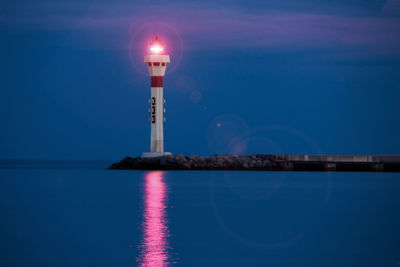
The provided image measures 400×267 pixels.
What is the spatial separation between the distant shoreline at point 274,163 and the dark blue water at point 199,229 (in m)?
18.8

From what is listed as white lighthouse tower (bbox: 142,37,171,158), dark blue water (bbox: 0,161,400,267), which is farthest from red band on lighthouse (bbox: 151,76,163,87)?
dark blue water (bbox: 0,161,400,267)

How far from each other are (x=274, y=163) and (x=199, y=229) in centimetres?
3700

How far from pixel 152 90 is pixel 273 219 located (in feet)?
99.7

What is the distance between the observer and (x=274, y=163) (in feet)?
191

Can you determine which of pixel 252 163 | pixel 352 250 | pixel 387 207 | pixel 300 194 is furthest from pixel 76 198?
pixel 252 163

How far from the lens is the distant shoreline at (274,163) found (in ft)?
182

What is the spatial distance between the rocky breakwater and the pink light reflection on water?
21.7 meters

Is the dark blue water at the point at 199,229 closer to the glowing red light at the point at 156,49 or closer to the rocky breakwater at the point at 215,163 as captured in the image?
the rocky breakwater at the point at 215,163

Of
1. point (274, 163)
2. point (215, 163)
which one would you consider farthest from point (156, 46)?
point (274, 163)

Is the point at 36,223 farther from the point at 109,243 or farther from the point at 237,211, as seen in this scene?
the point at 237,211

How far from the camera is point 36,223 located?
918 inches

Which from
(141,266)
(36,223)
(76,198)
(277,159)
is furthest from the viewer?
(277,159)

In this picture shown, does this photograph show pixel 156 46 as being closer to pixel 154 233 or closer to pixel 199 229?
pixel 199 229

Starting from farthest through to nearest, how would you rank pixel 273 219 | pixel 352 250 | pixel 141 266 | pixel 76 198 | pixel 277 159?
pixel 277 159, pixel 76 198, pixel 273 219, pixel 352 250, pixel 141 266
